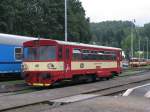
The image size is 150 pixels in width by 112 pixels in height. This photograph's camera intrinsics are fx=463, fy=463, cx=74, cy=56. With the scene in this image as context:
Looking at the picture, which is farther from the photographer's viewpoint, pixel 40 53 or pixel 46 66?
pixel 40 53

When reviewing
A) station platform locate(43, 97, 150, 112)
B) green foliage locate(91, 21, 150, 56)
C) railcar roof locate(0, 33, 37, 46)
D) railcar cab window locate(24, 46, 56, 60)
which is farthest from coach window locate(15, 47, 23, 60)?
green foliage locate(91, 21, 150, 56)

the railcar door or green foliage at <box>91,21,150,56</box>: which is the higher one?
green foliage at <box>91,21,150,56</box>

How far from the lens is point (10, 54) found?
1192 inches

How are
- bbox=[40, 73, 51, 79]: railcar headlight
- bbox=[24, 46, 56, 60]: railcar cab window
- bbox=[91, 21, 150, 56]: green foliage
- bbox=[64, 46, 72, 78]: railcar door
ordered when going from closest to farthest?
bbox=[40, 73, 51, 79]: railcar headlight, bbox=[24, 46, 56, 60]: railcar cab window, bbox=[64, 46, 72, 78]: railcar door, bbox=[91, 21, 150, 56]: green foliage

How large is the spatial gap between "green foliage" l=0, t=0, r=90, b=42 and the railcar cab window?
31008mm

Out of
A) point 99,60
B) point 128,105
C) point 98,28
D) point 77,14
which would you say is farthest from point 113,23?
point 128,105

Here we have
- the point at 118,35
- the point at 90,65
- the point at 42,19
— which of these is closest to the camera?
the point at 90,65

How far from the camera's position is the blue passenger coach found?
29.7m

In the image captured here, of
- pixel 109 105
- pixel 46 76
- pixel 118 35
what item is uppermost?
pixel 118 35

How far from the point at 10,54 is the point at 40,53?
4.04 metres

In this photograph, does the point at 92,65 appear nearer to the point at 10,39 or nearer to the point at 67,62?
the point at 67,62

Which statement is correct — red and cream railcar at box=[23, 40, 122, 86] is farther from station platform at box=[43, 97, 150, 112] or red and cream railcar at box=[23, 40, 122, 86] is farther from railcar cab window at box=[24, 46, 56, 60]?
station platform at box=[43, 97, 150, 112]

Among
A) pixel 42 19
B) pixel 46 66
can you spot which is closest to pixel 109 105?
pixel 46 66

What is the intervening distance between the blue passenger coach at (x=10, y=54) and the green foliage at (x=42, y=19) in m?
27.2
